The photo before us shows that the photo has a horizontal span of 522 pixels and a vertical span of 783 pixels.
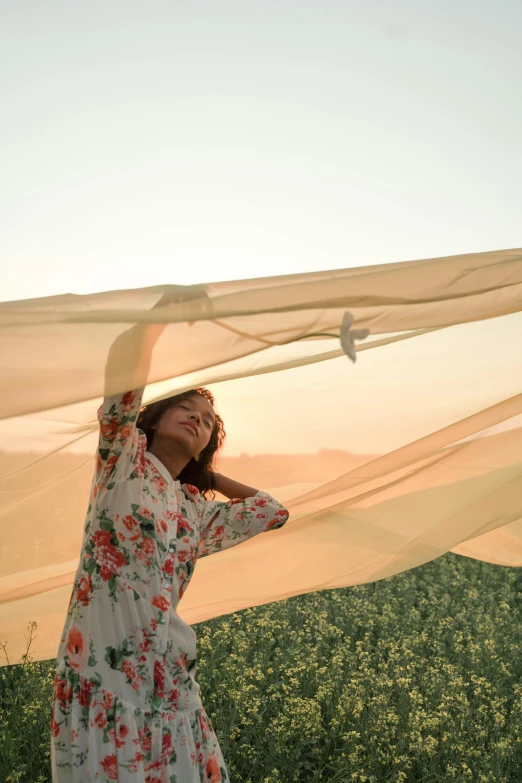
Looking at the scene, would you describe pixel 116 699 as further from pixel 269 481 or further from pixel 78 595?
pixel 269 481

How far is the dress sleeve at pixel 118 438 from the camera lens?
2086 mm

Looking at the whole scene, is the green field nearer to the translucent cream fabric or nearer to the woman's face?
the translucent cream fabric

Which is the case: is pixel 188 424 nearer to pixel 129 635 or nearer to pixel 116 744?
pixel 129 635

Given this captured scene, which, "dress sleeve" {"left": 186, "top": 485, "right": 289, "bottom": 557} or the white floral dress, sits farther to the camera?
"dress sleeve" {"left": 186, "top": 485, "right": 289, "bottom": 557}

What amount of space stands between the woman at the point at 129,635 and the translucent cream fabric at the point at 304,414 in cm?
14

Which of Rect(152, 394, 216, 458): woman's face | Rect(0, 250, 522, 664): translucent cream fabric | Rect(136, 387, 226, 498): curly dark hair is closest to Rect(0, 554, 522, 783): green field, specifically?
Rect(0, 250, 522, 664): translucent cream fabric

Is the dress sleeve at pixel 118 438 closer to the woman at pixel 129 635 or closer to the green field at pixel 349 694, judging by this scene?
the woman at pixel 129 635

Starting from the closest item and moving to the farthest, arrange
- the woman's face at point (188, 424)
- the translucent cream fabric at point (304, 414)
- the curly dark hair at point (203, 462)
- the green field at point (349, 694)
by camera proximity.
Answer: the translucent cream fabric at point (304, 414) → the woman's face at point (188, 424) → the curly dark hair at point (203, 462) → the green field at point (349, 694)

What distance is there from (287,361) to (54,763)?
4.08 ft

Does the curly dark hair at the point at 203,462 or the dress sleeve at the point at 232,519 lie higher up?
the curly dark hair at the point at 203,462

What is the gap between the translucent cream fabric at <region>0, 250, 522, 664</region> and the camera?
79.2 inches

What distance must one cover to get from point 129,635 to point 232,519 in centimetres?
62

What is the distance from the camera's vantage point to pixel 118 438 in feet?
7.07

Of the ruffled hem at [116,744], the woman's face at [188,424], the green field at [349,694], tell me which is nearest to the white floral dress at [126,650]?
the ruffled hem at [116,744]
